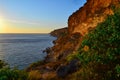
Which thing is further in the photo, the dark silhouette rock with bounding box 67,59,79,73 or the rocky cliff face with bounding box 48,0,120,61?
the rocky cliff face with bounding box 48,0,120,61

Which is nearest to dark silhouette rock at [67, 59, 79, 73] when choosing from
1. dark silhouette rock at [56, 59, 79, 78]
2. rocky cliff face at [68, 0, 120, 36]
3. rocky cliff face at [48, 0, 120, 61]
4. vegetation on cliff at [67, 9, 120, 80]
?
dark silhouette rock at [56, 59, 79, 78]

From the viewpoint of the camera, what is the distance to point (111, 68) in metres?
13.7

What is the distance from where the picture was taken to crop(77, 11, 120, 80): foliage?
12844 millimetres

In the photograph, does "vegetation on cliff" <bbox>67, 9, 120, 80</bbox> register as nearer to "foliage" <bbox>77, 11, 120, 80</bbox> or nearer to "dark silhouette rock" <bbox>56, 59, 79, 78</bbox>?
"foliage" <bbox>77, 11, 120, 80</bbox>

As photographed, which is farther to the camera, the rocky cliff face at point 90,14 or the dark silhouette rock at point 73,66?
the rocky cliff face at point 90,14

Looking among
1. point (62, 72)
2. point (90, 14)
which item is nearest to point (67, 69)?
point (62, 72)

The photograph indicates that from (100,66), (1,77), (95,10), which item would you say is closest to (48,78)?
(1,77)

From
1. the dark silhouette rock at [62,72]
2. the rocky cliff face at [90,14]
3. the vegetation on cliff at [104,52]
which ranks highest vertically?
the rocky cliff face at [90,14]

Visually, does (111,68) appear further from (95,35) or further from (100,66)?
(95,35)

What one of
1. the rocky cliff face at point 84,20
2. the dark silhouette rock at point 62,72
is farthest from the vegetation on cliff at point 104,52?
the rocky cliff face at point 84,20

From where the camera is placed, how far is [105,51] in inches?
538

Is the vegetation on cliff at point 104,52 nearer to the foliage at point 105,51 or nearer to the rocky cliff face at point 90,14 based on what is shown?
the foliage at point 105,51

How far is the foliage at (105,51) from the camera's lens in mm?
12844

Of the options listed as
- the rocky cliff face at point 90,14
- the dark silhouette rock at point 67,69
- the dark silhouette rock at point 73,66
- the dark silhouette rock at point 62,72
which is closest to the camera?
the dark silhouette rock at point 62,72
